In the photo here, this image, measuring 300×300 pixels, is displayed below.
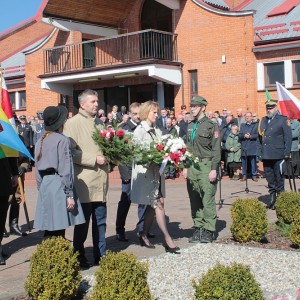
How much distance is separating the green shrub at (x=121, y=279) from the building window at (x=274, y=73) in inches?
658

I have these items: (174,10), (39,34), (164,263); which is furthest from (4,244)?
(39,34)

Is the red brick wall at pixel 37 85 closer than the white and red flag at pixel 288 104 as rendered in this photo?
No

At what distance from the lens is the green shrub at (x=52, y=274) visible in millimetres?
5418

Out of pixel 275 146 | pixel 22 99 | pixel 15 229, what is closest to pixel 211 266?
pixel 15 229

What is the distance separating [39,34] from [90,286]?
34.4 meters

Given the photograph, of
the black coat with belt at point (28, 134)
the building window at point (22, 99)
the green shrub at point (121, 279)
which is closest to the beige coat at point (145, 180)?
the green shrub at point (121, 279)

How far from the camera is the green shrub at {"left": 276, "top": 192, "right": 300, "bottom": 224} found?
29.9ft

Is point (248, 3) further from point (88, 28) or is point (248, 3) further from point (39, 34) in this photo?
point (39, 34)

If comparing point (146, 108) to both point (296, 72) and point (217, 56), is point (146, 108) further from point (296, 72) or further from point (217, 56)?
point (217, 56)

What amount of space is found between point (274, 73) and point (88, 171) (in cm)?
1526

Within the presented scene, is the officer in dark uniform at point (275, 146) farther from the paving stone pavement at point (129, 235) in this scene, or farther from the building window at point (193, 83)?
the building window at point (193, 83)

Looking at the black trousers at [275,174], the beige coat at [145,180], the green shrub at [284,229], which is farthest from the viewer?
the black trousers at [275,174]

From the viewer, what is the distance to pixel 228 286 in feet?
15.3

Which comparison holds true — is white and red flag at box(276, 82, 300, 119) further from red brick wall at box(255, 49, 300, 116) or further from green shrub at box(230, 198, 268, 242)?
red brick wall at box(255, 49, 300, 116)
